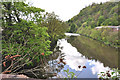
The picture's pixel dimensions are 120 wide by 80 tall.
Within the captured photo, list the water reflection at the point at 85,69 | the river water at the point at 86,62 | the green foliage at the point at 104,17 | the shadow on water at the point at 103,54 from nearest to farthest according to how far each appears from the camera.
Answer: the river water at the point at 86,62 → the water reflection at the point at 85,69 → the shadow on water at the point at 103,54 → the green foliage at the point at 104,17

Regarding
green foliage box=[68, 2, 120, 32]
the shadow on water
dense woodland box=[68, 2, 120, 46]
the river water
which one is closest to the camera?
the river water

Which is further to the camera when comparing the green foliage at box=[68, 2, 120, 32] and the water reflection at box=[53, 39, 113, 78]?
the green foliage at box=[68, 2, 120, 32]

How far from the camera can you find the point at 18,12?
5.55 metres

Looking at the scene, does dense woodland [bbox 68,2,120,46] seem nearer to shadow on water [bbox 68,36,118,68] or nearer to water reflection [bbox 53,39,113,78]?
shadow on water [bbox 68,36,118,68]

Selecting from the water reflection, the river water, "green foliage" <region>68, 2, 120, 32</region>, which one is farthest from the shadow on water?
"green foliage" <region>68, 2, 120, 32</region>

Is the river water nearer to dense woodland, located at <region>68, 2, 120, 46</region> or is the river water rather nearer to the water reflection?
the water reflection

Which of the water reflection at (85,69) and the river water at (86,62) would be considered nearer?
the river water at (86,62)

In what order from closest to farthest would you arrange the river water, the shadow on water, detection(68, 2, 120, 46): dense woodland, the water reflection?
the river water → the water reflection → the shadow on water → detection(68, 2, 120, 46): dense woodland

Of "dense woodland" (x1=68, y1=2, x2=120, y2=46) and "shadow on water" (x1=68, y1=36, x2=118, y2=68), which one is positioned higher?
"dense woodland" (x1=68, y1=2, x2=120, y2=46)

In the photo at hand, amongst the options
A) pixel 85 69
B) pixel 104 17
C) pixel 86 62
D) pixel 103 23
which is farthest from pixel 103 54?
pixel 104 17

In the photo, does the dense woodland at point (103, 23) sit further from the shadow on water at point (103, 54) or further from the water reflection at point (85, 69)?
the water reflection at point (85, 69)

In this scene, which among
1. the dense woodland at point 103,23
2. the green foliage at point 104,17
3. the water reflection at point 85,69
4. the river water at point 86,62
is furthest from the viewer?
the green foliage at point 104,17

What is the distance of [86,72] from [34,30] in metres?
4.68

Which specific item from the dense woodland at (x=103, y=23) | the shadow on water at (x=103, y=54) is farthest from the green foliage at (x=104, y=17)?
the shadow on water at (x=103, y=54)
